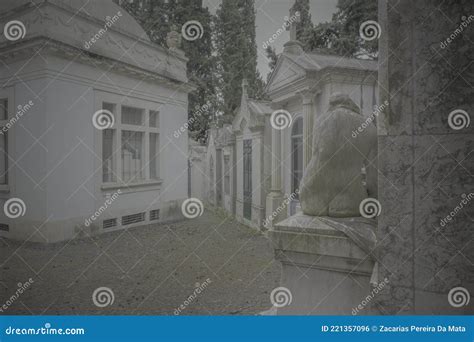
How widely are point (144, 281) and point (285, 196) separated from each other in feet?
10.1

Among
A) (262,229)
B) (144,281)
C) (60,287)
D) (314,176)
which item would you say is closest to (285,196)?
(262,229)

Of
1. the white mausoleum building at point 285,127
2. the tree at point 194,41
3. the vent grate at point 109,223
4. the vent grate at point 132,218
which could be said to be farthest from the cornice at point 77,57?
the vent grate at point 132,218

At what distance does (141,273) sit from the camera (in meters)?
3.23

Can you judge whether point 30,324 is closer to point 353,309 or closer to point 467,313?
point 353,309

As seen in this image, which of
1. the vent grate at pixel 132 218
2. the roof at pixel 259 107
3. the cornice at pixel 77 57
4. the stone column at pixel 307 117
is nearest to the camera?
the cornice at pixel 77 57

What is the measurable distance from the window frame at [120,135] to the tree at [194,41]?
731 mm

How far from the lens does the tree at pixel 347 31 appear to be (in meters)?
2.93

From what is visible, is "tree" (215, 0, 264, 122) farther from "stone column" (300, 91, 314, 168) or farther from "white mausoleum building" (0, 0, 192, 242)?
"stone column" (300, 91, 314, 168)

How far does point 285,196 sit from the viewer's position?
18.0 feet

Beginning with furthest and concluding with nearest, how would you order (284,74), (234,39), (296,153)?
1. (296,153)
2. (284,74)
3. (234,39)

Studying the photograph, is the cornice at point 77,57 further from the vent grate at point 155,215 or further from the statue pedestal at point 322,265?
the statue pedestal at point 322,265

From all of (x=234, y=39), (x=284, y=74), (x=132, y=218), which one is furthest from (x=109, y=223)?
(x=284, y=74)

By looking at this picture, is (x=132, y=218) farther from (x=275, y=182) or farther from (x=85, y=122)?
(x=275, y=182)

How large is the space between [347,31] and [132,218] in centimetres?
336
